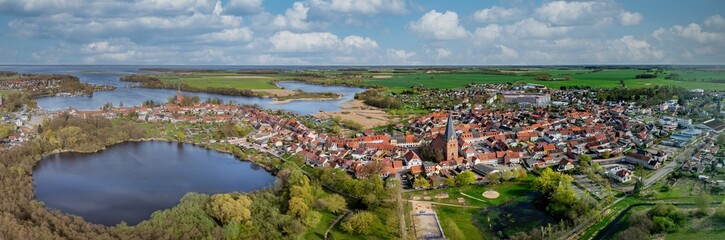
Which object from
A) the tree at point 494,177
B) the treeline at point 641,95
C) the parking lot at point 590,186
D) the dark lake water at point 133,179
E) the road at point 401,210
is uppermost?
the treeline at point 641,95

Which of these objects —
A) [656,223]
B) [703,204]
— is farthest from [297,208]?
[703,204]

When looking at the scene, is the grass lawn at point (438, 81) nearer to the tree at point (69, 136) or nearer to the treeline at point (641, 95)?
the treeline at point (641, 95)

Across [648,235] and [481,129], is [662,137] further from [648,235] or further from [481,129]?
[648,235]

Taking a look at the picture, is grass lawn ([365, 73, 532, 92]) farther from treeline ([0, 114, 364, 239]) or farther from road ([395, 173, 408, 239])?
treeline ([0, 114, 364, 239])

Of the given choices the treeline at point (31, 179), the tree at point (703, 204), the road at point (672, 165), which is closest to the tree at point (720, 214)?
the tree at point (703, 204)

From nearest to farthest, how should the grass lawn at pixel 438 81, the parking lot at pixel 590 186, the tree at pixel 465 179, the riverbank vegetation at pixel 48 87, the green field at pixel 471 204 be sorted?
the green field at pixel 471 204
the parking lot at pixel 590 186
the tree at pixel 465 179
the riverbank vegetation at pixel 48 87
the grass lawn at pixel 438 81

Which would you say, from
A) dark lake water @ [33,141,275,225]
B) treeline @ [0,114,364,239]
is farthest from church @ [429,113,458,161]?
dark lake water @ [33,141,275,225]
